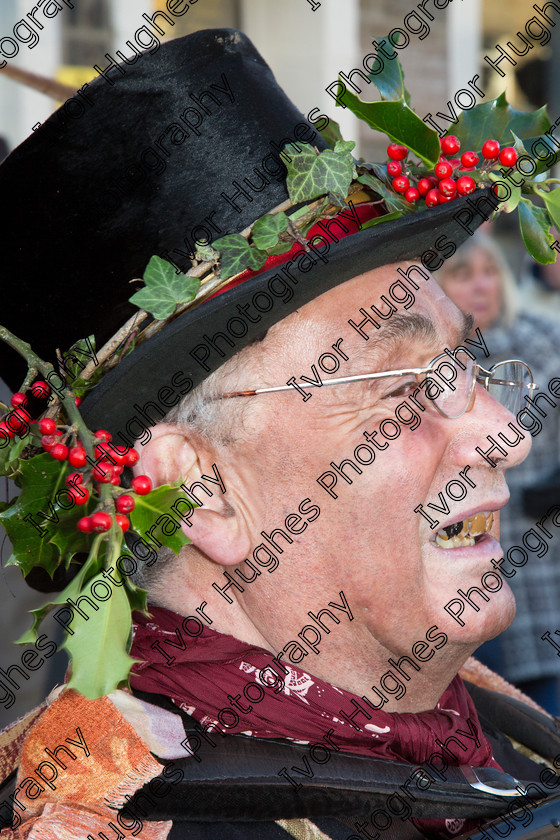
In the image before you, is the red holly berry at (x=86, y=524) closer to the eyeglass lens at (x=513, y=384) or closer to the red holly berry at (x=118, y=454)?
the red holly berry at (x=118, y=454)

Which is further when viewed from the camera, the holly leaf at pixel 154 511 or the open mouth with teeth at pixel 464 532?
the open mouth with teeth at pixel 464 532

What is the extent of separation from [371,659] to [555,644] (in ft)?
7.59

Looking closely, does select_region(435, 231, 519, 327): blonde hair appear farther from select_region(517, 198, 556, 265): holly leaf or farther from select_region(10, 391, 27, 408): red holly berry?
select_region(10, 391, 27, 408): red holly berry

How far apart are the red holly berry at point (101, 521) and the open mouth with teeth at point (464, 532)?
701 millimetres

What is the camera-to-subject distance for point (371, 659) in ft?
6.14

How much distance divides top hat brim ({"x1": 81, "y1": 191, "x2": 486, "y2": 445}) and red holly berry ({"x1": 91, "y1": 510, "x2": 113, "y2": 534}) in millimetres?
274

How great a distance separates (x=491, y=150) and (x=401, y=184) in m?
0.19

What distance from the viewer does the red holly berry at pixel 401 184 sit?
1.84 m

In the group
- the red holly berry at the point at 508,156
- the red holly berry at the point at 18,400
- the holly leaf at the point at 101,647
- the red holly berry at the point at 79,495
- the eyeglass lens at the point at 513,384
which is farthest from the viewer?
the eyeglass lens at the point at 513,384

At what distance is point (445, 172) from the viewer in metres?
1.80

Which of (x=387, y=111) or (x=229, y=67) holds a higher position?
(x=229, y=67)

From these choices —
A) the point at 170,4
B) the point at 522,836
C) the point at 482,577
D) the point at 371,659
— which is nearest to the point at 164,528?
the point at 371,659

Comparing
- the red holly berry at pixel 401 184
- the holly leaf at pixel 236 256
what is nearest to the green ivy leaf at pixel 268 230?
the holly leaf at pixel 236 256

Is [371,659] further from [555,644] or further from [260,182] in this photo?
[555,644]
